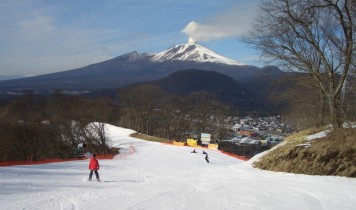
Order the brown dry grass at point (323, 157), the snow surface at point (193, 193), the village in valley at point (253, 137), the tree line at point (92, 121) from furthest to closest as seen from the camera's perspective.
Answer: the tree line at point (92, 121), the village in valley at point (253, 137), the brown dry grass at point (323, 157), the snow surface at point (193, 193)

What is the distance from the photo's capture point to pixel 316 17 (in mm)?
23188

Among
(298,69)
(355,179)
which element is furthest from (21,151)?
(355,179)

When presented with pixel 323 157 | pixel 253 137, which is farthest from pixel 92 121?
pixel 323 157

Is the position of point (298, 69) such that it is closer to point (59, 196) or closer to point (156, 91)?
point (59, 196)

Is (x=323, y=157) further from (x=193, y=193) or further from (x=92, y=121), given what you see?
(x=92, y=121)

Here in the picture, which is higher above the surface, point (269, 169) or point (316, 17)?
point (316, 17)

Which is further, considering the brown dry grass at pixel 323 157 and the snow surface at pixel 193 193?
the brown dry grass at pixel 323 157

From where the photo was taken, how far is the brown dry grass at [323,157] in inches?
705

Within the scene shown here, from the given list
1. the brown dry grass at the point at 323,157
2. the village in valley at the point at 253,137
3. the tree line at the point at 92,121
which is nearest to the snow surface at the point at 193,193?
the brown dry grass at the point at 323,157

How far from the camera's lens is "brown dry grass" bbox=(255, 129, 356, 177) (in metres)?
17.9

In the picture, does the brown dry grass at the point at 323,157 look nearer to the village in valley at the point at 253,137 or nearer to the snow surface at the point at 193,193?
the snow surface at the point at 193,193

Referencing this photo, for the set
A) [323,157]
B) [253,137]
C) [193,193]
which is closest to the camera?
[193,193]

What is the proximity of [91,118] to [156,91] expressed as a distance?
2193 centimetres

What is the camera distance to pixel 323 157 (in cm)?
1900
